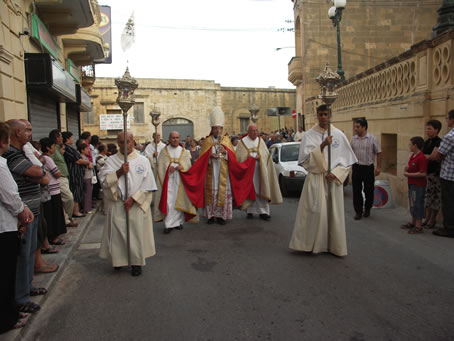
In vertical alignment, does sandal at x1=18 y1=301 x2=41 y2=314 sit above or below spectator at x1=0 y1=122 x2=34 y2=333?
below

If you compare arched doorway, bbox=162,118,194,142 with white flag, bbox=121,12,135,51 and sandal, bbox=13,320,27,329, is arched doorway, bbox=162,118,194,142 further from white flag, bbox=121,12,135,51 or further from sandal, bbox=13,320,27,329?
sandal, bbox=13,320,27,329

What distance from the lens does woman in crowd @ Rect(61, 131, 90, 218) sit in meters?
8.50

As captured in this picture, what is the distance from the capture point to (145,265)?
18.1 ft

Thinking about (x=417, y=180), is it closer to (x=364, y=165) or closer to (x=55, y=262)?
(x=364, y=165)

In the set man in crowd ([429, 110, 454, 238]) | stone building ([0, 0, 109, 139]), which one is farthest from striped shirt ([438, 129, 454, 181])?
stone building ([0, 0, 109, 139])

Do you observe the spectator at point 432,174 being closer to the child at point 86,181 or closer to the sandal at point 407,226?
the sandal at point 407,226

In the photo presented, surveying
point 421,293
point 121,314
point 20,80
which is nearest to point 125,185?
point 121,314

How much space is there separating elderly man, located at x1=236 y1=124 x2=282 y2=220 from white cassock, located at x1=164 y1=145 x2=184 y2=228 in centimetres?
141

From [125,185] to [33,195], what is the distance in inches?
45.2

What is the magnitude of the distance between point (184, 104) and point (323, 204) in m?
31.2

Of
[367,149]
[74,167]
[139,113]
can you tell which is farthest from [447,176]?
[139,113]

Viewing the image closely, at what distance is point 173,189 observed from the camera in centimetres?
793

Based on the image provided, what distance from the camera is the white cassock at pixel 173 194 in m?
7.69

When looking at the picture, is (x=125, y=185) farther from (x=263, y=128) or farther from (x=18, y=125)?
(x=263, y=128)
